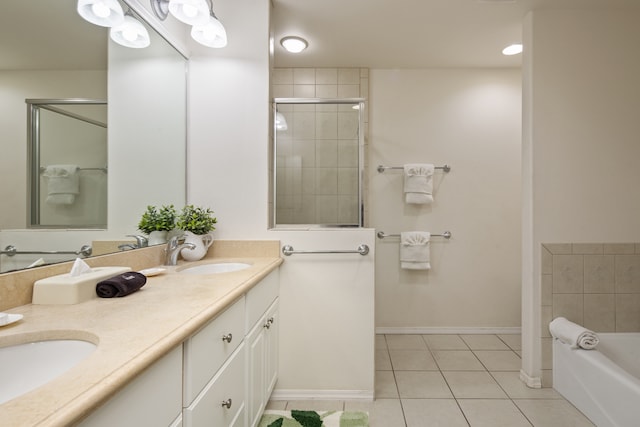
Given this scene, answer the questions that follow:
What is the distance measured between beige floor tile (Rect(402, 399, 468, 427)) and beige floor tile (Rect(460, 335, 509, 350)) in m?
0.97

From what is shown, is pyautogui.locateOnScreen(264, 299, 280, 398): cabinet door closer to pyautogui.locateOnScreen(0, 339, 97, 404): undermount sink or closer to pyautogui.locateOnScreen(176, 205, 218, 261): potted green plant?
pyautogui.locateOnScreen(176, 205, 218, 261): potted green plant

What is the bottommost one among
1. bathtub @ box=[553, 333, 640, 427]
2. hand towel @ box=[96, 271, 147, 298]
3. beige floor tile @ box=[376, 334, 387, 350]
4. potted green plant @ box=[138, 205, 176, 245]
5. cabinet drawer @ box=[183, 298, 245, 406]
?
beige floor tile @ box=[376, 334, 387, 350]

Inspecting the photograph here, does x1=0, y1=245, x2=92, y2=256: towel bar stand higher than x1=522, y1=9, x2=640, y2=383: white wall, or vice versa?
x1=522, y1=9, x2=640, y2=383: white wall

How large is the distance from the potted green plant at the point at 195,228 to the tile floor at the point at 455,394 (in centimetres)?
96

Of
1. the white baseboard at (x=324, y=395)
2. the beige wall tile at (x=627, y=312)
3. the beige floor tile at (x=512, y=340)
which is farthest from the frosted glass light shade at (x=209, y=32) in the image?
the beige floor tile at (x=512, y=340)

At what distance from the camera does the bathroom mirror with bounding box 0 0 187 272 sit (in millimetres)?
948

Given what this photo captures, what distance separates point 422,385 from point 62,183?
2181 mm

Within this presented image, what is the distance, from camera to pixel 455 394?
79.5 inches

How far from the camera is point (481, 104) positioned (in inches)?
119

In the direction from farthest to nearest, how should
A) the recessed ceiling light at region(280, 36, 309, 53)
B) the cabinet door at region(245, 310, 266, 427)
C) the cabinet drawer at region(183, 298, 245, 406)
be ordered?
the recessed ceiling light at region(280, 36, 309, 53), the cabinet door at region(245, 310, 266, 427), the cabinet drawer at region(183, 298, 245, 406)

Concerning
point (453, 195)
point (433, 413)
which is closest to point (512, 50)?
point (453, 195)

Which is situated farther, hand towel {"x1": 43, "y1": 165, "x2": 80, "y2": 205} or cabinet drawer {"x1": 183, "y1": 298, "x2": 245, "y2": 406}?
hand towel {"x1": 43, "y1": 165, "x2": 80, "y2": 205}

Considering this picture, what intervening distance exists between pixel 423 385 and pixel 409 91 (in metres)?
2.40

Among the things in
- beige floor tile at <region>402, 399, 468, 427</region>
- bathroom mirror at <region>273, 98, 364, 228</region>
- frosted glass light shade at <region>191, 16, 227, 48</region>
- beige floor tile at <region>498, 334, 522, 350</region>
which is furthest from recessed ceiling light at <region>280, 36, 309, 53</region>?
beige floor tile at <region>498, 334, 522, 350</region>
